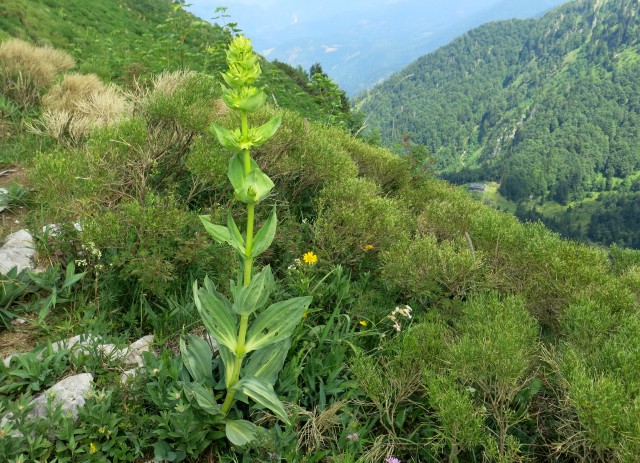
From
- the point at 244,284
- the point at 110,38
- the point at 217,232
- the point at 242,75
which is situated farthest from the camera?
the point at 110,38

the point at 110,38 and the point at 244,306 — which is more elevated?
the point at 110,38

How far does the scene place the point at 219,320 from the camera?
259 cm

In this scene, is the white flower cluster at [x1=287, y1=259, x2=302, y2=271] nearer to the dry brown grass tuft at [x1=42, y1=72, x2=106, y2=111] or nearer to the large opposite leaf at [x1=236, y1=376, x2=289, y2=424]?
the large opposite leaf at [x1=236, y1=376, x2=289, y2=424]

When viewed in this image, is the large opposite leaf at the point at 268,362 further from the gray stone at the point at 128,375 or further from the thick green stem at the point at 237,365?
the gray stone at the point at 128,375

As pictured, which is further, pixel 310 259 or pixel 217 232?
pixel 310 259

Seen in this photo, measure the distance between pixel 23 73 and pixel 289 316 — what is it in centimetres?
781

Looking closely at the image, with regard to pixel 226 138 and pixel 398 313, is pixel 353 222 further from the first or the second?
pixel 226 138

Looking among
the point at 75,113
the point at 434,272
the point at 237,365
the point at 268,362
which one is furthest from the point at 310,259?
the point at 75,113

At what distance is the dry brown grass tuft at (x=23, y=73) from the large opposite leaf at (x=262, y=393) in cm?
706

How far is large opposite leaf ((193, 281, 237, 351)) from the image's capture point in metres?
2.56

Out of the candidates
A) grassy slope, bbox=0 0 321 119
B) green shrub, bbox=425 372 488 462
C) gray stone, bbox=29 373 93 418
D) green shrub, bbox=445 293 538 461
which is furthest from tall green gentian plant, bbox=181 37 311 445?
grassy slope, bbox=0 0 321 119

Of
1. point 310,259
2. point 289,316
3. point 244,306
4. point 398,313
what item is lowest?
point 398,313

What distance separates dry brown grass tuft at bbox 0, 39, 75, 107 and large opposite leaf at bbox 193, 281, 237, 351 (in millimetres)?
6757

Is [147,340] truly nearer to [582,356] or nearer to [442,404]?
[442,404]
